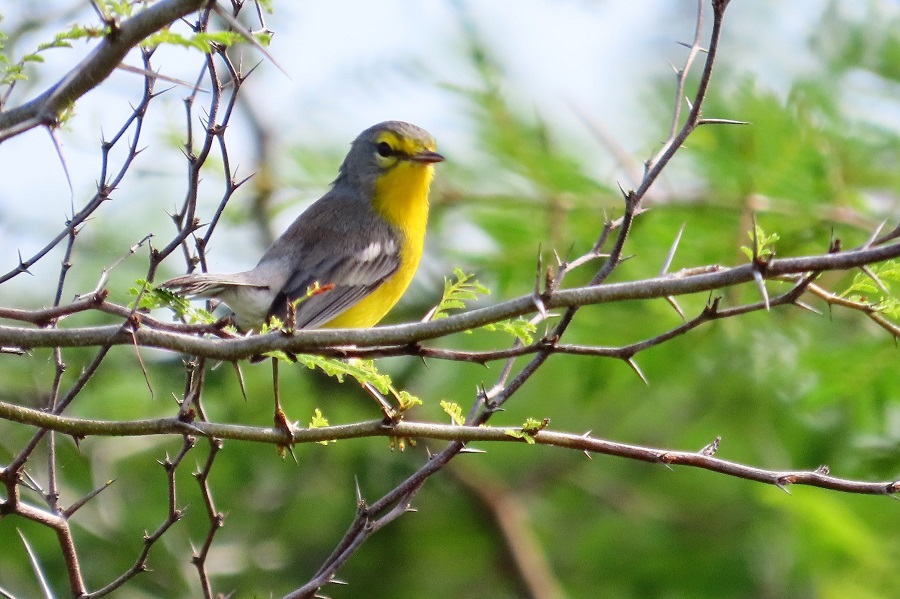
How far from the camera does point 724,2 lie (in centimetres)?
301

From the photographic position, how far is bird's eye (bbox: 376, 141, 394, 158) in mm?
7324

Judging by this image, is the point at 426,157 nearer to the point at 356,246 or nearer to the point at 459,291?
the point at 356,246

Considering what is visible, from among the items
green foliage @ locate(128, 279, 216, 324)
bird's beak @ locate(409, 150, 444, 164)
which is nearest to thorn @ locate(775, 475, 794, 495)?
green foliage @ locate(128, 279, 216, 324)

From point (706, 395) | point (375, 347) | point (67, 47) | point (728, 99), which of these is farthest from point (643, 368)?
point (67, 47)

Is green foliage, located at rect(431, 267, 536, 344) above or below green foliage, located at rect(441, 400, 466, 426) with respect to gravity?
above

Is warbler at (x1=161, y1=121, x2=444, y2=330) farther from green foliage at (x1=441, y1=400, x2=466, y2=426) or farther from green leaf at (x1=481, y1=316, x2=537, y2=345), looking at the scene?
green leaf at (x1=481, y1=316, x2=537, y2=345)

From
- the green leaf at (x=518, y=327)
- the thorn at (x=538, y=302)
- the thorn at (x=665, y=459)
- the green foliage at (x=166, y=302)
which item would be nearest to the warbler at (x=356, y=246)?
the green foliage at (x=166, y=302)

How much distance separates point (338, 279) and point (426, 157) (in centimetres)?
115

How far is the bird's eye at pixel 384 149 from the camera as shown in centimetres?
732

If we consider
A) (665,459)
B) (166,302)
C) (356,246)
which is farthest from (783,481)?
(356,246)

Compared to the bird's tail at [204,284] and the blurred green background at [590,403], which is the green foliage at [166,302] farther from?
the blurred green background at [590,403]

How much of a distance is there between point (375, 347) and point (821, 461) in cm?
837

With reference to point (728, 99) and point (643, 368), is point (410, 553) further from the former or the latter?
point (728, 99)

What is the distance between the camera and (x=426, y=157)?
704 centimetres
